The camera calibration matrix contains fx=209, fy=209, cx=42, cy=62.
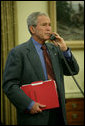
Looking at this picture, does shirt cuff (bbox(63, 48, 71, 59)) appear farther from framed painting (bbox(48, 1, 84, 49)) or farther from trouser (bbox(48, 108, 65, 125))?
framed painting (bbox(48, 1, 84, 49))

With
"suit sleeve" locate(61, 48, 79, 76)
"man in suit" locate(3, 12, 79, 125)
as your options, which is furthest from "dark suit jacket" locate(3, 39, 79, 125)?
"suit sleeve" locate(61, 48, 79, 76)

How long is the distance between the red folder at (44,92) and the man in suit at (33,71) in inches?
1.8

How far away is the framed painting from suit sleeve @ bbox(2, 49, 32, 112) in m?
1.86

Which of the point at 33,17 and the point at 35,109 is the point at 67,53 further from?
the point at 35,109

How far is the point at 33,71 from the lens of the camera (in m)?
1.65

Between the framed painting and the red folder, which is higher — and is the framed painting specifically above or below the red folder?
above

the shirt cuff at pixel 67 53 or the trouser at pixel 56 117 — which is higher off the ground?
the shirt cuff at pixel 67 53

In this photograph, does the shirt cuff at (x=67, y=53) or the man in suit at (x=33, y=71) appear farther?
the shirt cuff at (x=67, y=53)

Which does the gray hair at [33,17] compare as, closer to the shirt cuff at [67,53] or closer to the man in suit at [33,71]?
the man in suit at [33,71]

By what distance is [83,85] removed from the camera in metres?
3.53

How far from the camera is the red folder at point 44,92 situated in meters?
1.59

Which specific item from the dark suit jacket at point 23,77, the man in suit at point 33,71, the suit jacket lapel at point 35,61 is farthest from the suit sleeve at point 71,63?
the suit jacket lapel at point 35,61

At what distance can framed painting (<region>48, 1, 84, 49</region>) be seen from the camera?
11.2 ft

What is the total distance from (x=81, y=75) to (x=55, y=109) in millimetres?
1898
